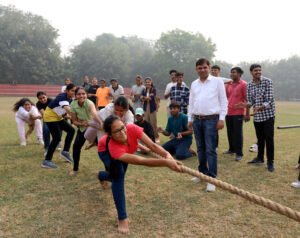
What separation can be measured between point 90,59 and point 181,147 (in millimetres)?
48009

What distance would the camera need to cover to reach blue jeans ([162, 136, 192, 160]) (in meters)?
6.51

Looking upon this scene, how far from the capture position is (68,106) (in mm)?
5559

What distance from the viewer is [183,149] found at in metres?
6.55

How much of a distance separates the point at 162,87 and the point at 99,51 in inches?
494

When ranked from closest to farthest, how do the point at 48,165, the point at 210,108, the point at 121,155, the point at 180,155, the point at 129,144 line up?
the point at 121,155
the point at 129,144
the point at 210,108
the point at 48,165
the point at 180,155

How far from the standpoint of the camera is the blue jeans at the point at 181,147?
6511 millimetres

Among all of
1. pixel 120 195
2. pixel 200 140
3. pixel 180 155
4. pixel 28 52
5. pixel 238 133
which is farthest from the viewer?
pixel 28 52

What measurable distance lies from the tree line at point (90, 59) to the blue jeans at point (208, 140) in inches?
1818

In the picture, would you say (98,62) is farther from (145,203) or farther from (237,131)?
(145,203)

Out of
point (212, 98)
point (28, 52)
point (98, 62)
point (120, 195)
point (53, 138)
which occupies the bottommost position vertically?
point (120, 195)

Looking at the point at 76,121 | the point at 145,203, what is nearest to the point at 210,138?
the point at 145,203

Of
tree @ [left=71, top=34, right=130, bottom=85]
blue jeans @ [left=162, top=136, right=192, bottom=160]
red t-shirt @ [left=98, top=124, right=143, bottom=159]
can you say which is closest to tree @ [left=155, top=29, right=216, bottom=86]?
tree @ [left=71, top=34, right=130, bottom=85]

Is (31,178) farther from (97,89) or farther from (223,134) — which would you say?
(223,134)

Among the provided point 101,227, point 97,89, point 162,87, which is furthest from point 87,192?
point 162,87
